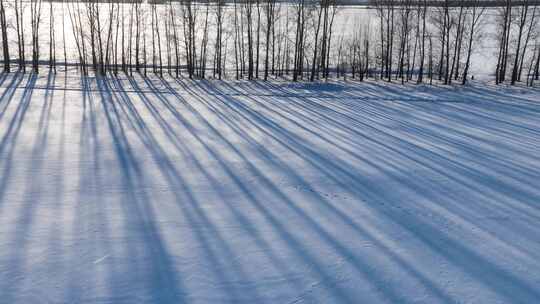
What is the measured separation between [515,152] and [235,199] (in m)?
8.28

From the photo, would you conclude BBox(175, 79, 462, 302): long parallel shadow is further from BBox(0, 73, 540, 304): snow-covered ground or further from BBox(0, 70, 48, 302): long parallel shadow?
BBox(0, 70, 48, 302): long parallel shadow

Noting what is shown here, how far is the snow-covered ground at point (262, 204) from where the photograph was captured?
20.3 feet

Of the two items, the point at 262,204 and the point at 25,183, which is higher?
the point at 25,183

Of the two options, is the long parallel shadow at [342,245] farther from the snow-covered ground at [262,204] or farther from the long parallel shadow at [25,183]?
the long parallel shadow at [25,183]

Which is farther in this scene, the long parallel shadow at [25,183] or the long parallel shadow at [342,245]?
the long parallel shadow at [25,183]

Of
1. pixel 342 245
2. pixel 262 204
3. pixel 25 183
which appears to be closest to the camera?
pixel 342 245

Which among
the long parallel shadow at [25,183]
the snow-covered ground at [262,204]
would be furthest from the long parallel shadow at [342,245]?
the long parallel shadow at [25,183]

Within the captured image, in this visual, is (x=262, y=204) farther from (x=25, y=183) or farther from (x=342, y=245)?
(x=25, y=183)

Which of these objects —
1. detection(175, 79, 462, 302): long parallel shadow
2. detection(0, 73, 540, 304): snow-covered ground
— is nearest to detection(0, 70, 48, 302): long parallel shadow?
detection(0, 73, 540, 304): snow-covered ground

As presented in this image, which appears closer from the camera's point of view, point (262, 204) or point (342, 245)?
point (342, 245)

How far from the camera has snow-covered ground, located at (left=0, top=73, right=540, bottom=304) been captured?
6.18 meters

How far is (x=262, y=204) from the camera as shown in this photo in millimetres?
8781

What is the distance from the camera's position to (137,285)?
5.96m

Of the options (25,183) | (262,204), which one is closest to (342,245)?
(262,204)
